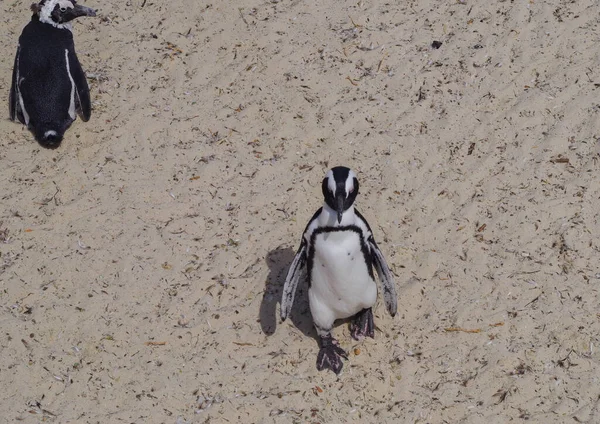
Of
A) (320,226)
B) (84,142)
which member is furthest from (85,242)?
(320,226)

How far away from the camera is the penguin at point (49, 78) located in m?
4.99

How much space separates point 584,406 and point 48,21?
402cm

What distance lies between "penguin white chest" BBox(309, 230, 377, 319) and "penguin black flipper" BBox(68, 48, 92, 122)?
87.5 inches

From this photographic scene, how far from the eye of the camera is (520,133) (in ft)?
15.6

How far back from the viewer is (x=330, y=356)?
149 inches

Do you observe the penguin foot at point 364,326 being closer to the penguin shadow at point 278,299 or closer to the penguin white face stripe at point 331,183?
the penguin shadow at point 278,299

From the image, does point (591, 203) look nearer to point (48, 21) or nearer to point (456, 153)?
point (456, 153)

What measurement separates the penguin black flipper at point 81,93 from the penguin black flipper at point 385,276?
2302 mm

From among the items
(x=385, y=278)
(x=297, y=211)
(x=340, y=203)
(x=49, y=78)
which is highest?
(x=340, y=203)

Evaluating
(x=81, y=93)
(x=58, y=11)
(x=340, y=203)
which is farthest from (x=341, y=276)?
(x=58, y=11)

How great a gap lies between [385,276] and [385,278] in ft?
0.05

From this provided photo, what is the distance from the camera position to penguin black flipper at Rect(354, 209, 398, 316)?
3697 millimetres

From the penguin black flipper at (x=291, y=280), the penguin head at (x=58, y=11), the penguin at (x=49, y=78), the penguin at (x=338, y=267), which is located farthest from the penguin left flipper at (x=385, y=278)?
the penguin head at (x=58, y=11)

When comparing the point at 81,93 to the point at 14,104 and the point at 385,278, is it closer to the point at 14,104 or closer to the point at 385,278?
the point at 14,104
